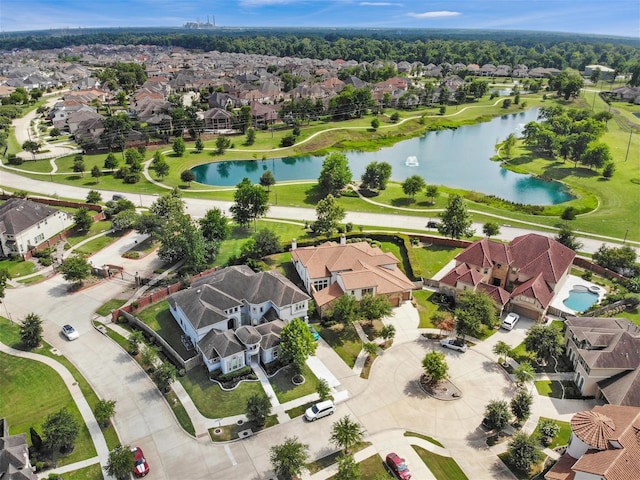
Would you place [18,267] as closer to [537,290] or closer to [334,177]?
[334,177]

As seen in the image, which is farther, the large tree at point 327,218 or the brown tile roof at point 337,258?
the large tree at point 327,218

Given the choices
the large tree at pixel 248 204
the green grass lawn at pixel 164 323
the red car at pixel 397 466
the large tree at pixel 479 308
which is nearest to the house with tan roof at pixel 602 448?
the red car at pixel 397 466

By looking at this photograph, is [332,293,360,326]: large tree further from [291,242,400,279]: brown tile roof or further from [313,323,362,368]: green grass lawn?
[291,242,400,279]: brown tile roof

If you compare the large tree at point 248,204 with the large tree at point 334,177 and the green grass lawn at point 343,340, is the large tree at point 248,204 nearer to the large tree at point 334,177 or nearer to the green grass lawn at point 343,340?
the large tree at point 334,177

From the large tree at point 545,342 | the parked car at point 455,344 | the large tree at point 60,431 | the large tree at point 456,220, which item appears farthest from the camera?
the large tree at point 456,220

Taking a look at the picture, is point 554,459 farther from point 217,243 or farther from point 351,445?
point 217,243

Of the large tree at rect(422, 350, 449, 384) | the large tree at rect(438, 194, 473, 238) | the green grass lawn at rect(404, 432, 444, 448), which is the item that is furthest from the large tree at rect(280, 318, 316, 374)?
the large tree at rect(438, 194, 473, 238)
